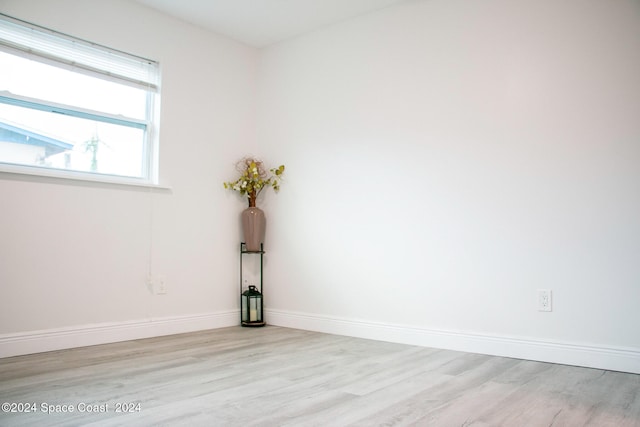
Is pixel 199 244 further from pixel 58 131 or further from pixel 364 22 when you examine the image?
pixel 364 22

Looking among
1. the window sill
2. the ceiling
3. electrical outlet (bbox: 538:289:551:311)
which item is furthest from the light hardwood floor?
the ceiling

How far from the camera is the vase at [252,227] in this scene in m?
4.16

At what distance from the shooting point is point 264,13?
3873 millimetres

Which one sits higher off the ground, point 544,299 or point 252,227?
point 252,227

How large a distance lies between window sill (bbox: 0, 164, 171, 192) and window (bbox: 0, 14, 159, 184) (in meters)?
0.01

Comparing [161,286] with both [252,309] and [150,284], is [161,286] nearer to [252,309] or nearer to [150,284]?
[150,284]

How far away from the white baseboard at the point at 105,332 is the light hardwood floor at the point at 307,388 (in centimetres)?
10

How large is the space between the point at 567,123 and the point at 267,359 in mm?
2202

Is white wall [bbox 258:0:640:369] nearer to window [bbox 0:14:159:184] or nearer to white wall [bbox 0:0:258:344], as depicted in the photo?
white wall [bbox 0:0:258:344]

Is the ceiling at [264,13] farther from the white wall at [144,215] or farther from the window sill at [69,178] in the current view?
the window sill at [69,178]

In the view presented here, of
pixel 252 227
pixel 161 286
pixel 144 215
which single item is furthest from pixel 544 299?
pixel 144 215

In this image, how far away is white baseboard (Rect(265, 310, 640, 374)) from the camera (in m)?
2.69

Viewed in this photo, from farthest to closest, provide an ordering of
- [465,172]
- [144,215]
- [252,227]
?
[252,227] → [144,215] → [465,172]

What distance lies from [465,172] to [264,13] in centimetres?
196
